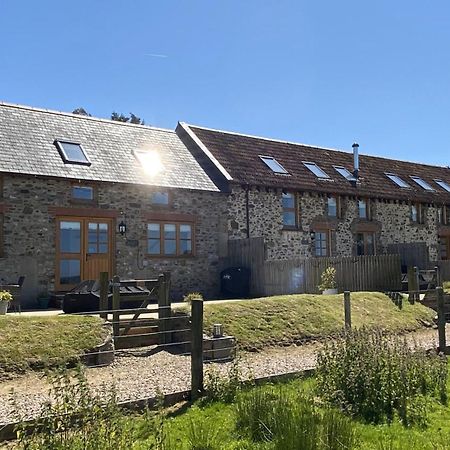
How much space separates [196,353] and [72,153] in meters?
11.9

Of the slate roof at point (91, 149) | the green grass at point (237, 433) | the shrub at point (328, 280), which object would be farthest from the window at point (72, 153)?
the green grass at point (237, 433)

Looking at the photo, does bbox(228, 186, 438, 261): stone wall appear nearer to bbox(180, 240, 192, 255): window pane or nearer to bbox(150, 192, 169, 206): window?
bbox(180, 240, 192, 255): window pane

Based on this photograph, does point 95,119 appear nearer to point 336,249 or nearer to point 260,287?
point 260,287

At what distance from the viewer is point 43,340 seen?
891cm

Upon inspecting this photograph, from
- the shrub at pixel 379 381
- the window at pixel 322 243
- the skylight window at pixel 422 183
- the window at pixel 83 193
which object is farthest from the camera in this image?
the skylight window at pixel 422 183

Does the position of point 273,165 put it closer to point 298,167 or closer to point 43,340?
point 298,167

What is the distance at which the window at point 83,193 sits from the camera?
53.8 feet

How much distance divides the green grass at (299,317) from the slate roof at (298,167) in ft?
25.7

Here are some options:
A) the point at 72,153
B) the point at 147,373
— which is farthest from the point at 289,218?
the point at 147,373

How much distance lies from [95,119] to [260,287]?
30.1 ft

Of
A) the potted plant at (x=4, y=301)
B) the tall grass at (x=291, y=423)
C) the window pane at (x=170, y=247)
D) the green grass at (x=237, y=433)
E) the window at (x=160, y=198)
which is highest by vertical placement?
the window at (x=160, y=198)

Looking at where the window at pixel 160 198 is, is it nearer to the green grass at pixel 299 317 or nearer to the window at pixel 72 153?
the window at pixel 72 153

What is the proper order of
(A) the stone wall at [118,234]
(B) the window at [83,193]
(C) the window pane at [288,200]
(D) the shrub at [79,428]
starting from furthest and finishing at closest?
(C) the window pane at [288,200], (B) the window at [83,193], (A) the stone wall at [118,234], (D) the shrub at [79,428]

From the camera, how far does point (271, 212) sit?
21.2 metres
